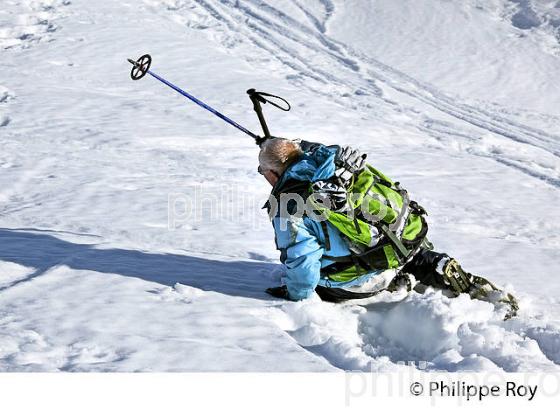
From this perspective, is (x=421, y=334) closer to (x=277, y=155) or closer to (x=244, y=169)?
(x=277, y=155)

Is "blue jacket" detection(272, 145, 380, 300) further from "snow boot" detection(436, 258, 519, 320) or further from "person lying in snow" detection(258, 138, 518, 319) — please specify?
"snow boot" detection(436, 258, 519, 320)

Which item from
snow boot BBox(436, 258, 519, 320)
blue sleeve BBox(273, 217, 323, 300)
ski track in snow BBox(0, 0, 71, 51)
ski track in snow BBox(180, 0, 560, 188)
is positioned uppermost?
blue sleeve BBox(273, 217, 323, 300)

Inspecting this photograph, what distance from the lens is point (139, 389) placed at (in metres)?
2.56

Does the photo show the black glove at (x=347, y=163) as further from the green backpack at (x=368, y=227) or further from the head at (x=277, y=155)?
the head at (x=277, y=155)

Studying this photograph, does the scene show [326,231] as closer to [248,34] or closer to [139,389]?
[139,389]

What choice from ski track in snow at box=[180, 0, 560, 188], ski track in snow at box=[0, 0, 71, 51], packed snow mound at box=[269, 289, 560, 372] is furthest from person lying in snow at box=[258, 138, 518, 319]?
ski track in snow at box=[0, 0, 71, 51]

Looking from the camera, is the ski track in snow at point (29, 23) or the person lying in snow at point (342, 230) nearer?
the person lying in snow at point (342, 230)

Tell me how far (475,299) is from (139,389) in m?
2.25

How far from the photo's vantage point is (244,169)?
8.05 meters

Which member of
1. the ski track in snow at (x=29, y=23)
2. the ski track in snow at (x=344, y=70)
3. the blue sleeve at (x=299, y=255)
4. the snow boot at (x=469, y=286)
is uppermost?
the blue sleeve at (x=299, y=255)

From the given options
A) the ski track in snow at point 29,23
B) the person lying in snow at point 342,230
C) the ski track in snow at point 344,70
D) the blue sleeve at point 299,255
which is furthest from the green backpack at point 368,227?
the ski track in snow at point 29,23

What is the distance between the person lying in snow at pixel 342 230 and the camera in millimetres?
3801

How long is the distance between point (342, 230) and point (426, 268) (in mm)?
693

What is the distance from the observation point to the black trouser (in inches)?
165
